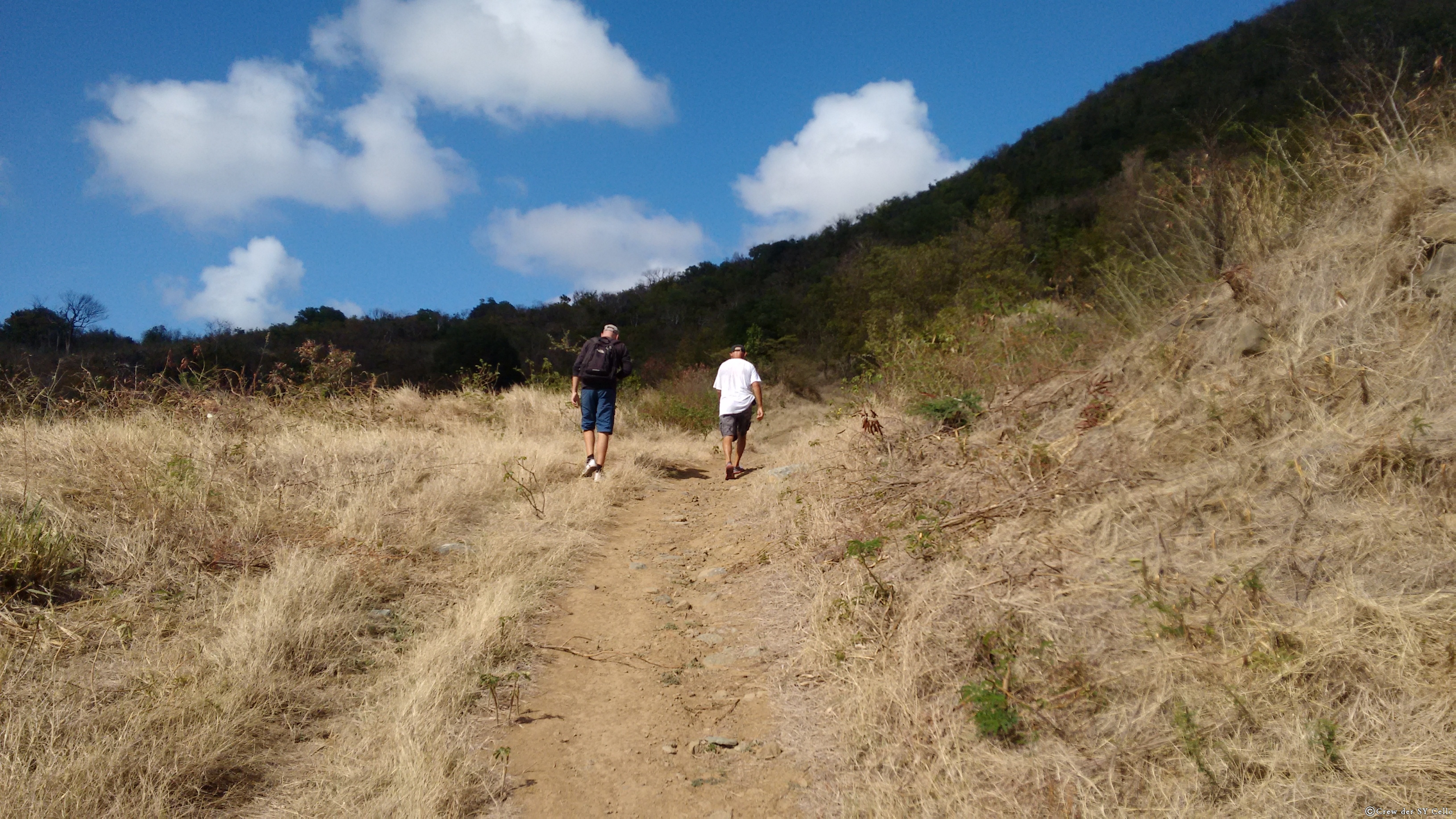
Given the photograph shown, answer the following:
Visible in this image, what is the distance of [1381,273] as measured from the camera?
4.61m

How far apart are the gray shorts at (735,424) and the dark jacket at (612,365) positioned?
1.27 meters

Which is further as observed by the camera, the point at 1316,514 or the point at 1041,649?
the point at 1316,514

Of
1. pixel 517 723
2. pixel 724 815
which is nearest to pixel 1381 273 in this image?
pixel 724 815

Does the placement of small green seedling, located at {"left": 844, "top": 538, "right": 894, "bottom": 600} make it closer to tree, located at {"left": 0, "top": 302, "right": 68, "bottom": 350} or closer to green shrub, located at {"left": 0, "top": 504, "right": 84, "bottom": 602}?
green shrub, located at {"left": 0, "top": 504, "right": 84, "bottom": 602}

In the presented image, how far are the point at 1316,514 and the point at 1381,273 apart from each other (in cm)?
216

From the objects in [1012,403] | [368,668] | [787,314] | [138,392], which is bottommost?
[368,668]

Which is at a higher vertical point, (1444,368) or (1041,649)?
(1444,368)

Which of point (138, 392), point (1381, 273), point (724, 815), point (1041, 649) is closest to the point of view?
point (724, 815)

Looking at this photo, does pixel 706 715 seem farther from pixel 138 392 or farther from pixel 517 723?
pixel 138 392

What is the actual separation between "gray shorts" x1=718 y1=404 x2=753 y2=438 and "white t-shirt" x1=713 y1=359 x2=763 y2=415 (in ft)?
0.15

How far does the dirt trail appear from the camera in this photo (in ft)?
10.2

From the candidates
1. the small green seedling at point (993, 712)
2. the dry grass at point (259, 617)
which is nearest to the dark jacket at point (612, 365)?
the dry grass at point (259, 617)

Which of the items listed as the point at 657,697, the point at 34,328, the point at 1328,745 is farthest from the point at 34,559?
the point at 34,328

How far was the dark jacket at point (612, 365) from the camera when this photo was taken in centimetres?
802
